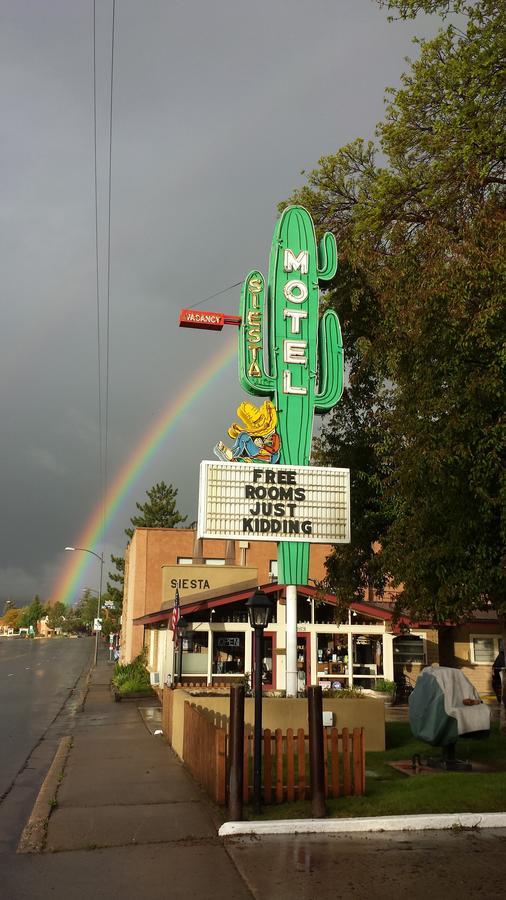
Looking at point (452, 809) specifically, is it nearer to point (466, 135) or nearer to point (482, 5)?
point (466, 135)

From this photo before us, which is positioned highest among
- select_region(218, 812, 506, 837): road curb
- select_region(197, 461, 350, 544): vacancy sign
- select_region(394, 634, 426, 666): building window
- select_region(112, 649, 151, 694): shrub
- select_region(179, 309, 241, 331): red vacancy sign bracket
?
select_region(179, 309, 241, 331): red vacancy sign bracket

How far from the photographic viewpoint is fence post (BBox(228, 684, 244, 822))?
8.91 m

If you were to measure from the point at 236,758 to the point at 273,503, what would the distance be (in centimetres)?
815

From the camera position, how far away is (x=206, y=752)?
431 inches

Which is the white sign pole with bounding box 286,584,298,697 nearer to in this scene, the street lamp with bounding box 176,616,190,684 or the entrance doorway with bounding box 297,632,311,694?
the street lamp with bounding box 176,616,190,684

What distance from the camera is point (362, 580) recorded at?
21.5 meters

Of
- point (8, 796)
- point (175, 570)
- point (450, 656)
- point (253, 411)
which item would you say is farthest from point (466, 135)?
point (175, 570)

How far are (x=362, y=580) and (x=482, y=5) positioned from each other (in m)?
15.5

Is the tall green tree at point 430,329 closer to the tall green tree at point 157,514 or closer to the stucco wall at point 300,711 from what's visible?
the stucco wall at point 300,711

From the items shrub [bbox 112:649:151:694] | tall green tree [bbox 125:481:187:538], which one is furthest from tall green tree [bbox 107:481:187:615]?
shrub [bbox 112:649:151:694]

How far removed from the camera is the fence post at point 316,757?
9.09 metres

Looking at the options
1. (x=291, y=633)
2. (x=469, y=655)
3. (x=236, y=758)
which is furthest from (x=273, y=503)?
(x=469, y=655)

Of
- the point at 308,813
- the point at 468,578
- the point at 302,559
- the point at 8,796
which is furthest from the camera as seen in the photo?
the point at 302,559

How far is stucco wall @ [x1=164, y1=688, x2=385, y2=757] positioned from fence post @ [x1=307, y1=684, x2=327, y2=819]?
6.21 metres
